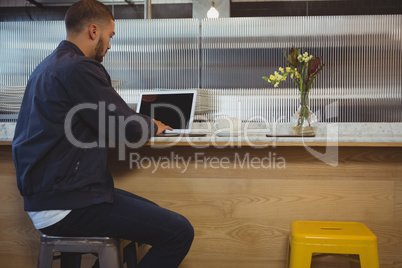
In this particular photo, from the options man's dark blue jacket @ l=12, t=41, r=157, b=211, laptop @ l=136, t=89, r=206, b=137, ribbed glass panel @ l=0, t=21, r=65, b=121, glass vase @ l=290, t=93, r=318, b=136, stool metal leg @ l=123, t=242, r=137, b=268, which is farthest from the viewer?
ribbed glass panel @ l=0, t=21, r=65, b=121

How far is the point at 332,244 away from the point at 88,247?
90 centimetres

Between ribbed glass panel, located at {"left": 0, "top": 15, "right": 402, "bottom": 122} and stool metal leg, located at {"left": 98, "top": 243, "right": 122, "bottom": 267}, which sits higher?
ribbed glass panel, located at {"left": 0, "top": 15, "right": 402, "bottom": 122}

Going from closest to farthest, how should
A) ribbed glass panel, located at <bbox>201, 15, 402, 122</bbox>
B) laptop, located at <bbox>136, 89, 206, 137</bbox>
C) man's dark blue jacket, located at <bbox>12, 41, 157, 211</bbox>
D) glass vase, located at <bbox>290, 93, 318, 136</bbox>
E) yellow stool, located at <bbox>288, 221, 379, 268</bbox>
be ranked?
man's dark blue jacket, located at <bbox>12, 41, 157, 211</bbox>
yellow stool, located at <bbox>288, 221, 379, 268</bbox>
glass vase, located at <bbox>290, 93, 318, 136</bbox>
laptop, located at <bbox>136, 89, 206, 137</bbox>
ribbed glass panel, located at <bbox>201, 15, 402, 122</bbox>

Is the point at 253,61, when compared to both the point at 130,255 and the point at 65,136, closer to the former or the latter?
the point at 130,255

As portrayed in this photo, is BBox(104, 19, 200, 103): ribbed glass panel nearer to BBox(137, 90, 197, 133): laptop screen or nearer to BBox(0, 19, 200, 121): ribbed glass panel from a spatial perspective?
BBox(0, 19, 200, 121): ribbed glass panel

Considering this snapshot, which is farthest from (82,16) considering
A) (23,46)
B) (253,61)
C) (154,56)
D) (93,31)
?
(23,46)

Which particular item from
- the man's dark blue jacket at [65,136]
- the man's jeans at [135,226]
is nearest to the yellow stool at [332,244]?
the man's jeans at [135,226]

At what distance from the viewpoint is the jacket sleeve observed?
1366mm

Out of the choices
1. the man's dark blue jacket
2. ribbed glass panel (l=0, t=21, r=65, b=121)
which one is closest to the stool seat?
the man's dark blue jacket

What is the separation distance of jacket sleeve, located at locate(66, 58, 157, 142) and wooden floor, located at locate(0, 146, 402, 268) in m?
0.53

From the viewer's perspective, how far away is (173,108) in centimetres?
250

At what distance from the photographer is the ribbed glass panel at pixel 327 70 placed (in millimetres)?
2984

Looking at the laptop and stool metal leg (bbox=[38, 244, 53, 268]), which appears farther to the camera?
the laptop

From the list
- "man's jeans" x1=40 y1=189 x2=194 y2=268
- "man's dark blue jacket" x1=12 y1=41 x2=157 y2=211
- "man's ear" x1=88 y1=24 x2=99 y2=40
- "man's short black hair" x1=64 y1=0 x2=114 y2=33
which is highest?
"man's short black hair" x1=64 y1=0 x2=114 y2=33
